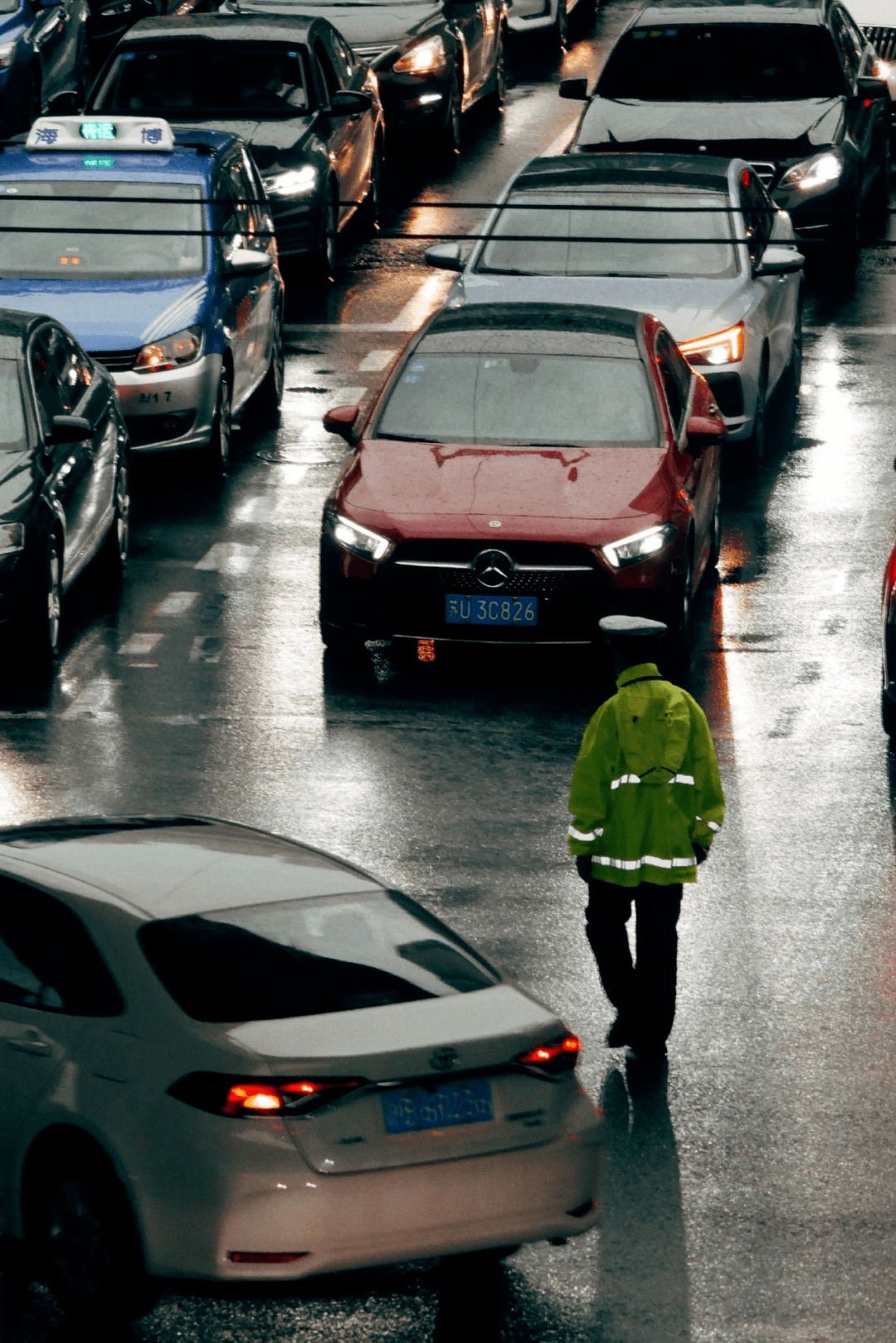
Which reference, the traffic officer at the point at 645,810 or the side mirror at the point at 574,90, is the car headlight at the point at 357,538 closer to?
the traffic officer at the point at 645,810

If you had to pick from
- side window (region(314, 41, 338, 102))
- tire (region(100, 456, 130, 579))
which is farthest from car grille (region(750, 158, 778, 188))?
tire (region(100, 456, 130, 579))

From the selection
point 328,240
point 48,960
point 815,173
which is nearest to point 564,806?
point 48,960

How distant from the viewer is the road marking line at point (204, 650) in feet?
43.3

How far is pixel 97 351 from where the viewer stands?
15.7 m

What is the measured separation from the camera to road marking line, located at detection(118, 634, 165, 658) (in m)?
13.3

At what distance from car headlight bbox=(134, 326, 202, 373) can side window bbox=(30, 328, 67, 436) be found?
1.64 m

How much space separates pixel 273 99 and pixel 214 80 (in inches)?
20.3

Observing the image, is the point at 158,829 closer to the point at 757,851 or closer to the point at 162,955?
the point at 162,955

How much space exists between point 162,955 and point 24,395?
7.48 metres

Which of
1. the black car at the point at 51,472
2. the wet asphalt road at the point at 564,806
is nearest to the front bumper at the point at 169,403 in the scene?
the wet asphalt road at the point at 564,806

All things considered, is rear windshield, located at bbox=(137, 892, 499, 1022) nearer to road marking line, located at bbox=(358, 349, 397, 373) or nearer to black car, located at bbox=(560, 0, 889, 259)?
road marking line, located at bbox=(358, 349, 397, 373)

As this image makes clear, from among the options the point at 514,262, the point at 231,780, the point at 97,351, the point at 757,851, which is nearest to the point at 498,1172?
the point at 757,851

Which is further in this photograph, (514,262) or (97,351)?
(514,262)

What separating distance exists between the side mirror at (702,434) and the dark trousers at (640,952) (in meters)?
5.30
